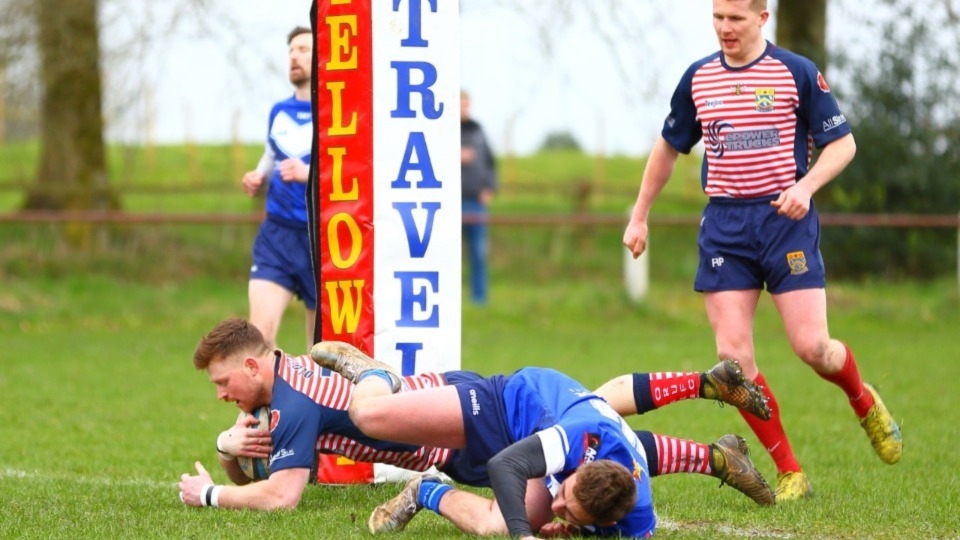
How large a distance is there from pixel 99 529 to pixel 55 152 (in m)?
15.3

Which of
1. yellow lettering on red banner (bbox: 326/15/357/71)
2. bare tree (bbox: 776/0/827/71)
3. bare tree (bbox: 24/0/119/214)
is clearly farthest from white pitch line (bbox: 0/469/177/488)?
bare tree (bbox: 776/0/827/71)

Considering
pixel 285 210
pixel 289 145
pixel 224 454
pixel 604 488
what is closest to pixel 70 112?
pixel 285 210

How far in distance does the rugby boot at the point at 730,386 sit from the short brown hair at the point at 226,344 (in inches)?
75.1

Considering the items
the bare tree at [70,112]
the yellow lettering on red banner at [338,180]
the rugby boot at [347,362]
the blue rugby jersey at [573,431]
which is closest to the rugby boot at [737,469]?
the blue rugby jersey at [573,431]

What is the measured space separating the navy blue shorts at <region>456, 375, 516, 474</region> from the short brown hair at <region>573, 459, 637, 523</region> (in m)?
0.73

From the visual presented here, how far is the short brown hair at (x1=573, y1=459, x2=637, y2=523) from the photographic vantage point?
4898 millimetres

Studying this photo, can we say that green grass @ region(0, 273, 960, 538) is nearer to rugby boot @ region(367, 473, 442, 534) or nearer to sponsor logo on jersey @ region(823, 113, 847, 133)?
rugby boot @ region(367, 473, 442, 534)

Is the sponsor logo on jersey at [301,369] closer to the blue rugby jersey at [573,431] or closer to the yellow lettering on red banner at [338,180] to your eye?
the blue rugby jersey at [573,431]

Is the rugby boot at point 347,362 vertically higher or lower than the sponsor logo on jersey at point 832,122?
lower

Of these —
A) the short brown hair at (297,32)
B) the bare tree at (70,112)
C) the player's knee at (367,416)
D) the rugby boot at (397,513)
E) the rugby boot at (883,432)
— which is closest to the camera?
the rugby boot at (397,513)

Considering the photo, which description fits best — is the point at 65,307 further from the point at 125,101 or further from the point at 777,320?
the point at 777,320

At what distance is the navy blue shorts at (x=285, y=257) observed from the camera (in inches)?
328

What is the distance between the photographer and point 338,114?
6.96 m

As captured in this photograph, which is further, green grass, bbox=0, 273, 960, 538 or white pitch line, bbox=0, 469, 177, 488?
white pitch line, bbox=0, 469, 177, 488
